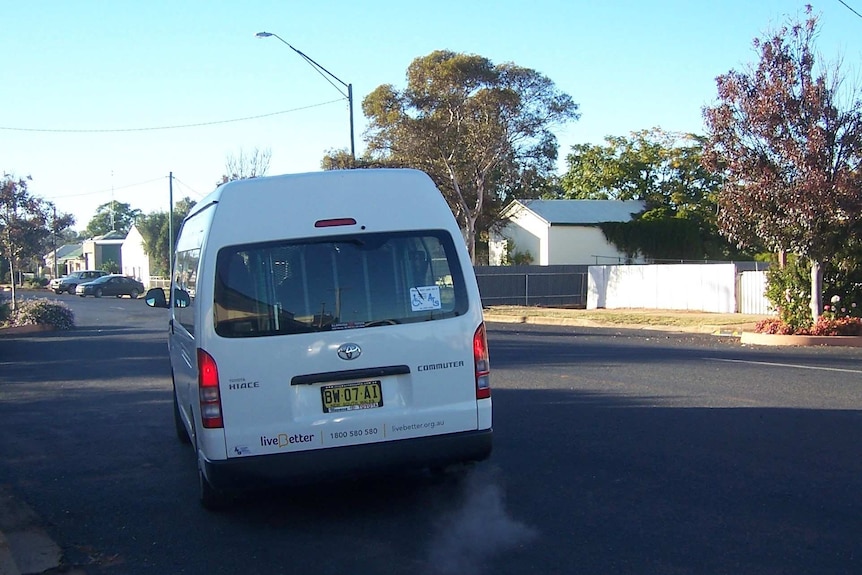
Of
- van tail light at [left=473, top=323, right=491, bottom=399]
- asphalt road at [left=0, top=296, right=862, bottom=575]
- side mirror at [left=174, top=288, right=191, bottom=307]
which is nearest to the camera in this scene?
asphalt road at [left=0, top=296, right=862, bottom=575]

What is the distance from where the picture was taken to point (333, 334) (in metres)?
6.08

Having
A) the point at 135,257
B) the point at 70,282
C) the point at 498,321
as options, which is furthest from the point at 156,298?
the point at 135,257

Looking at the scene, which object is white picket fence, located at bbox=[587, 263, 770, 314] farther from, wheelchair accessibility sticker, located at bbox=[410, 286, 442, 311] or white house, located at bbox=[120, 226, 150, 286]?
white house, located at bbox=[120, 226, 150, 286]

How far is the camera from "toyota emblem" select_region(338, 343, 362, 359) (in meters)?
6.07

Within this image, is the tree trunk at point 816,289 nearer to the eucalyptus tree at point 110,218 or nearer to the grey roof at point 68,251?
the grey roof at point 68,251

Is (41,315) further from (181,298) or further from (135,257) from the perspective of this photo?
(135,257)

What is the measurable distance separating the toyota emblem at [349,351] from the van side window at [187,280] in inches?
40.3

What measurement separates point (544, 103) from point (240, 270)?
36.4m

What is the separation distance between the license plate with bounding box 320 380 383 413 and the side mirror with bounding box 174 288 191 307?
57.0 inches

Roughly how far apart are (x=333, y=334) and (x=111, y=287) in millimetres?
52847

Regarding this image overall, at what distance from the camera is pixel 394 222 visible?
6.33 m


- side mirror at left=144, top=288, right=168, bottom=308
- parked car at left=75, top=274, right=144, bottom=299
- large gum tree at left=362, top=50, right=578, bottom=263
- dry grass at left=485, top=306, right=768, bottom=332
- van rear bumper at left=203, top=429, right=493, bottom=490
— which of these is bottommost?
dry grass at left=485, top=306, right=768, bottom=332

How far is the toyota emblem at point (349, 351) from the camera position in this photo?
6.07 meters

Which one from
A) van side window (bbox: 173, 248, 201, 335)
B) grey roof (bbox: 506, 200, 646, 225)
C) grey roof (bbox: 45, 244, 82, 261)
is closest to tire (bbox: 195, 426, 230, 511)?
van side window (bbox: 173, 248, 201, 335)
